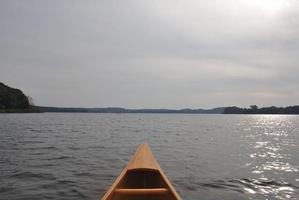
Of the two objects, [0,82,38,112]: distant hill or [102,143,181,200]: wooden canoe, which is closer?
[102,143,181,200]: wooden canoe

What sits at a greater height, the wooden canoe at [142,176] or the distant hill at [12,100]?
the distant hill at [12,100]

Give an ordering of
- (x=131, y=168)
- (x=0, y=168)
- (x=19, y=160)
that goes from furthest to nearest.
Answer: (x=19, y=160)
(x=0, y=168)
(x=131, y=168)

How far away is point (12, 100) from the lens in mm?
119375

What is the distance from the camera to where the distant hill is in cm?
11444

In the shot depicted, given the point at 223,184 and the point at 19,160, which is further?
the point at 19,160

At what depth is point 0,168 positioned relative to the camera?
1534 centimetres

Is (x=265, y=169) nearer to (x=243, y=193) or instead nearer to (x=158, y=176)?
(x=243, y=193)

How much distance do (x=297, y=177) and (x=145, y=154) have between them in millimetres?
8193

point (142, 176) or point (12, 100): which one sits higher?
point (12, 100)

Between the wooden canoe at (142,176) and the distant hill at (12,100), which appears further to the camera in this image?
the distant hill at (12,100)

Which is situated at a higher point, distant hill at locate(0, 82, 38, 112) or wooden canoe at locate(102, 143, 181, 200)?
distant hill at locate(0, 82, 38, 112)

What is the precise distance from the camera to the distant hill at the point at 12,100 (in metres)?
114

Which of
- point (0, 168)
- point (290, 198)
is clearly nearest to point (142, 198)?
point (290, 198)

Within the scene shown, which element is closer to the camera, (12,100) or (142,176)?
(142,176)
